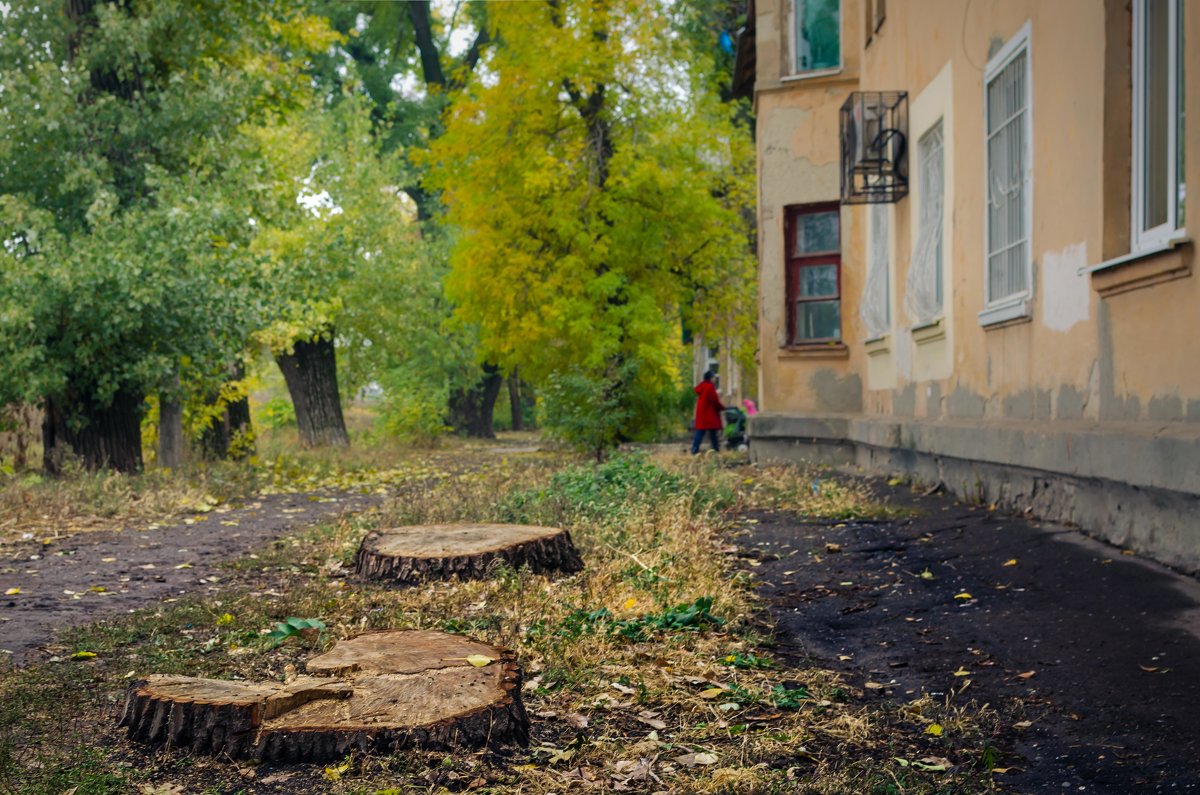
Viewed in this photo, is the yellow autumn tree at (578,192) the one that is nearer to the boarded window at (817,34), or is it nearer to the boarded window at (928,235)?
the boarded window at (817,34)

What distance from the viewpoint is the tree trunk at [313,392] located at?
78.7 ft

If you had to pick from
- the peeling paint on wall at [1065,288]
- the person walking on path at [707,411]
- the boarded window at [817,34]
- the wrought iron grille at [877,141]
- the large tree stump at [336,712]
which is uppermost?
the boarded window at [817,34]

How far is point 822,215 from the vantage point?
52.5 feet

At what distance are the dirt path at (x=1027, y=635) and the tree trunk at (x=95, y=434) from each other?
29.4 ft

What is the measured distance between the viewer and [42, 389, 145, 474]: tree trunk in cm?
1345

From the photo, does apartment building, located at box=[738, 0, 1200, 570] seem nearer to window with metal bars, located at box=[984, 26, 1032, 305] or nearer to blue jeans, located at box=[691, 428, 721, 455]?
window with metal bars, located at box=[984, 26, 1032, 305]

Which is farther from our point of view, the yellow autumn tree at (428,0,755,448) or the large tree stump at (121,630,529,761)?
the yellow autumn tree at (428,0,755,448)

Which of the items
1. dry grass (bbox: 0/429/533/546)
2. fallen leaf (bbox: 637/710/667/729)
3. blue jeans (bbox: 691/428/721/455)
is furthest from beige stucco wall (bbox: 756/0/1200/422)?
dry grass (bbox: 0/429/533/546)

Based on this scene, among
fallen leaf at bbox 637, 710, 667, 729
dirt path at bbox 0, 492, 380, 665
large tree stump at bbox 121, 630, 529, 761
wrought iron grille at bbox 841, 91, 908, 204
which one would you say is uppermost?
wrought iron grille at bbox 841, 91, 908, 204

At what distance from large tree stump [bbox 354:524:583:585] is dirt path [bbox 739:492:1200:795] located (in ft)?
4.24

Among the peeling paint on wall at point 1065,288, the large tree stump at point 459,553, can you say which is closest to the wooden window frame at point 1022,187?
the peeling paint on wall at point 1065,288

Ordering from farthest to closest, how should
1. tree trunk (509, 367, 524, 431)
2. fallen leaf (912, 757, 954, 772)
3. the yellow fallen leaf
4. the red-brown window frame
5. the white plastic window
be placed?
tree trunk (509, 367, 524, 431)
the red-brown window frame
the white plastic window
fallen leaf (912, 757, 954, 772)
the yellow fallen leaf

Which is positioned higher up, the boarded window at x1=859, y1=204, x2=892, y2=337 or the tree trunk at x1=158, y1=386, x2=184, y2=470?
the boarded window at x1=859, y1=204, x2=892, y2=337

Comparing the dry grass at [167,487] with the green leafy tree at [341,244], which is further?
the green leafy tree at [341,244]
